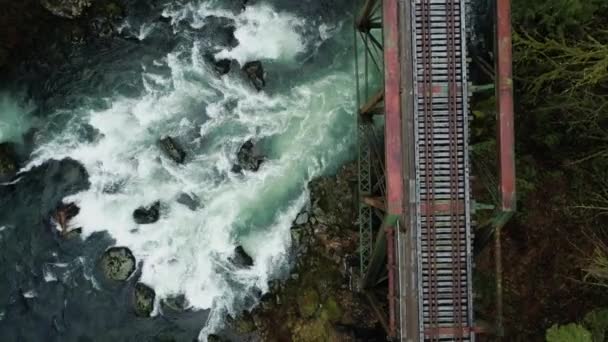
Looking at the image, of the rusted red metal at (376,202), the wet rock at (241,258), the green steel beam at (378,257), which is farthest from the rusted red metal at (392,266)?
the wet rock at (241,258)

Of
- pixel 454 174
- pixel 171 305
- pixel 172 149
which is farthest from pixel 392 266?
pixel 172 149

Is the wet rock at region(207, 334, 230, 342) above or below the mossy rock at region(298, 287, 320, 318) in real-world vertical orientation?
below

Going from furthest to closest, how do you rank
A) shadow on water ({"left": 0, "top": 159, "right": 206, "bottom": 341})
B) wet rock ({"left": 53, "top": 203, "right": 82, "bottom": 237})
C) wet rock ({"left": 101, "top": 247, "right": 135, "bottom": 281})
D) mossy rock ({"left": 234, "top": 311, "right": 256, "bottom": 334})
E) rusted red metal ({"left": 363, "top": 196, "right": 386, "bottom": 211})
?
wet rock ({"left": 53, "top": 203, "right": 82, "bottom": 237})
wet rock ({"left": 101, "top": 247, "right": 135, "bottom": 281})
shadow on water ({"left": 0, "top": 159, "right": 206, "bottom": 341})
mossy rock ({"left": 234, "top": 311, "right": 256, "bottom": 334})
rusted red metal ({"left": 363, "top": 196, "right": 386, "bottom": 211})

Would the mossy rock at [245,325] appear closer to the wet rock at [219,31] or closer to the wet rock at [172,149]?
the wet rock at [172,149]

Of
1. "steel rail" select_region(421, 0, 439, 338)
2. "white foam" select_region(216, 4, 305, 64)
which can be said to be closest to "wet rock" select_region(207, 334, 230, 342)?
"steel rail" select_region(421, 0, 439, 338)

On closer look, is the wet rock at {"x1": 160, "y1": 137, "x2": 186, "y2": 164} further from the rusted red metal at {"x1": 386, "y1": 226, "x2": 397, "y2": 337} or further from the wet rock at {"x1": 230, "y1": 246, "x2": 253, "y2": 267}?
the rusted red metal at {"x1": 386, "y1": 226, "x2": 397, "y2": 337}

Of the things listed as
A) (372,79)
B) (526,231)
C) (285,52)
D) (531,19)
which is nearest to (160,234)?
(285,52)
